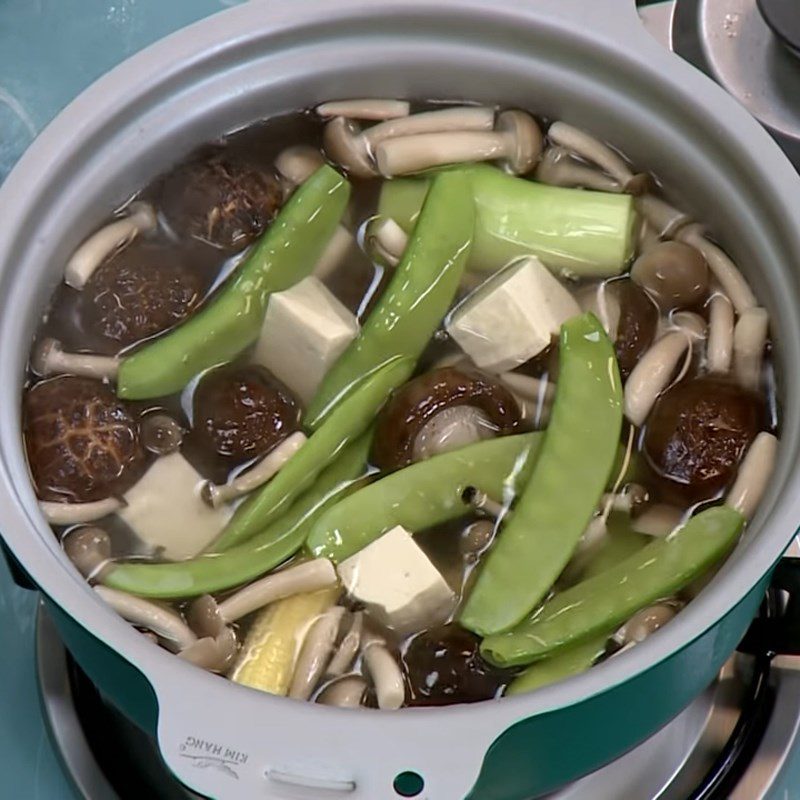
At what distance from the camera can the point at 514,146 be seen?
108 centimetres

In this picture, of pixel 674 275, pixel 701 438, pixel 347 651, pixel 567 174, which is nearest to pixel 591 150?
pixel 567 174

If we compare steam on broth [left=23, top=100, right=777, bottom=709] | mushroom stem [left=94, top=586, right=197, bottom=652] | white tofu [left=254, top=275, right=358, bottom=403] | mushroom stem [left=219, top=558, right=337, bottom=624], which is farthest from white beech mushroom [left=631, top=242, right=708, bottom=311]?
mushroom stem [left=94, top=586, right=197, bottom=652]

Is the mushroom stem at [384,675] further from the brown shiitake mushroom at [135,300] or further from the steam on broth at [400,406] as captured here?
the brown shiitake mushroom at [135,300]

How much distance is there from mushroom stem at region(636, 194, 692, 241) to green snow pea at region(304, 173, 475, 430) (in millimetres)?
161

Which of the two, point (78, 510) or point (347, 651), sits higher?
point (78, 510)

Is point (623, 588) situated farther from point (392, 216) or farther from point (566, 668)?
point (392, 216)

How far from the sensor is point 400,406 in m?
0.94

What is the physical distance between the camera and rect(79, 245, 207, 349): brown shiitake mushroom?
101 cm

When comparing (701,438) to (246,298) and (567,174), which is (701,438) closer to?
(567,174)

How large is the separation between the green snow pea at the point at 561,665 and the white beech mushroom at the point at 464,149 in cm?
45

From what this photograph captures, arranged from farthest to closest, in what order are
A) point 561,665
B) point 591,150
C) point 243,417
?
1. point 591,150
2. point 243,417
3. point 561,665

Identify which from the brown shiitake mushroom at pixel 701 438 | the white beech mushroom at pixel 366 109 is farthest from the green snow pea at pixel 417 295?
the brown shiitake mushroom at pixel 701 438

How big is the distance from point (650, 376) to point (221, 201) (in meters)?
0.41

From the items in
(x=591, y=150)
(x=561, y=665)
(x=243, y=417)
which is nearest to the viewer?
(x=561, y=665)
